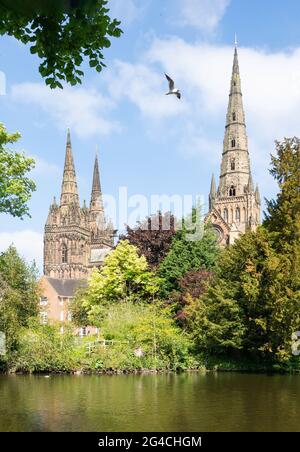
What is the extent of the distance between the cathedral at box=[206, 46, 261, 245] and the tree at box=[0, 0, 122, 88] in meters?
96.7

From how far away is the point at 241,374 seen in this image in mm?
32938

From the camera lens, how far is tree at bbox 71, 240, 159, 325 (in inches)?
1845

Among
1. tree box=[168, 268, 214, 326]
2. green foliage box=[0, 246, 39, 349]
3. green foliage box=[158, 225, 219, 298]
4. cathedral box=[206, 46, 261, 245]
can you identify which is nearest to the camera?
green foliage box=[0, 246, 39, 349]

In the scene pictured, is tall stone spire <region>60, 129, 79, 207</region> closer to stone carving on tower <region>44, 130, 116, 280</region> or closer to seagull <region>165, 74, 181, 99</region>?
stone carving on tower <region>44, 130, 116, 280</region>

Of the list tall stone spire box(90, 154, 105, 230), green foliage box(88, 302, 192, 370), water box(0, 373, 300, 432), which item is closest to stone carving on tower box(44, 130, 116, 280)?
tall stone spire box(90, 154, 105, 230)

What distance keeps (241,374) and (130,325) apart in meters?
8.93

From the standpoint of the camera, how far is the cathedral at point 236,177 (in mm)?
107188

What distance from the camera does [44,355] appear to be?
1368 inches

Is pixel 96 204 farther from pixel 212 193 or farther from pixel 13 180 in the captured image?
Result: pixel 13 180

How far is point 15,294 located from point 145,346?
9.13 metres

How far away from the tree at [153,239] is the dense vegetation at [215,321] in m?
9.12

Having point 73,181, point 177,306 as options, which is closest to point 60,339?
point 177,306

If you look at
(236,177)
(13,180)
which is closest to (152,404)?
(13,180)

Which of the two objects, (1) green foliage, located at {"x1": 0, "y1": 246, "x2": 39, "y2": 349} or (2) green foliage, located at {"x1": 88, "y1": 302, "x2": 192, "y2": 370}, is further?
(2) green foliage, located at {"x1": 88, "y1": 302, "x2": 192, "y2": 370}
